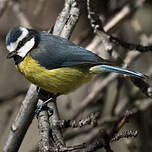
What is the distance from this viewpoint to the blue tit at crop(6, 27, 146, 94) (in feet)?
8.97

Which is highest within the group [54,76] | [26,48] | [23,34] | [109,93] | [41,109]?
[23,34]

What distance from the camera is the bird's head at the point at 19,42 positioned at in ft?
8.89

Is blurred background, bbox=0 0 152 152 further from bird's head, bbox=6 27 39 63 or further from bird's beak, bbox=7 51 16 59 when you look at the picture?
bird's beak, bbox=7 51 16 59

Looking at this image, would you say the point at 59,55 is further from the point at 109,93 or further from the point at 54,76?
the point at 109,93

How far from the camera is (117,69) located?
8.89ft

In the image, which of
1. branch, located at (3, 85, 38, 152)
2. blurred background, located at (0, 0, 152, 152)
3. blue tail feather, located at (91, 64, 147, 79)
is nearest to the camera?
branch, located at (3, 85, 38, 152)

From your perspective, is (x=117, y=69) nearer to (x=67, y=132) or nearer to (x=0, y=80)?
(x=67, y=132)

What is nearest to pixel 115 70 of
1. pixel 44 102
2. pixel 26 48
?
pixel 44 102

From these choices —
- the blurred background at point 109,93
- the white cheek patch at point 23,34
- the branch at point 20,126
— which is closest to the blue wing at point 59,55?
the white cheek patch at point 23,34

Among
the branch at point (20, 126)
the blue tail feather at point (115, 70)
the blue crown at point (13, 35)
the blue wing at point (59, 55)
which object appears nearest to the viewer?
the branch at point (20, 126)

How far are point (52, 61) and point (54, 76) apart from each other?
0.41 ft

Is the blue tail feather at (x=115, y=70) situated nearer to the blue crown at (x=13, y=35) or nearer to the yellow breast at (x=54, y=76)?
the yellow breast at (x=54, y=76)

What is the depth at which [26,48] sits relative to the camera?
9.25 feet

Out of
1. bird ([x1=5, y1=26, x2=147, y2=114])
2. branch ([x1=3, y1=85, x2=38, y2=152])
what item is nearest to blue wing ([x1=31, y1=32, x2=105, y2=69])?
bird ([x1=5, y1=26, x2=147, y2=114])
